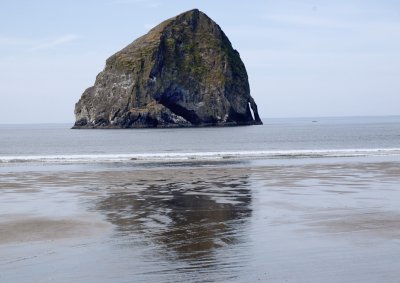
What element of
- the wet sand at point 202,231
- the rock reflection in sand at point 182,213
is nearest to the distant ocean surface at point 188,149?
the rock reflection in sand at point 182,213

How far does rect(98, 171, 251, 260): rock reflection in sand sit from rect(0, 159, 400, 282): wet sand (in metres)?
0.03

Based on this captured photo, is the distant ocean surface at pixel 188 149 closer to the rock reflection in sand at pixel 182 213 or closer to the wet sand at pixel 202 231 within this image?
the rock reflection in sand at pixel 182 213

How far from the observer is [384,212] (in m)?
17.8

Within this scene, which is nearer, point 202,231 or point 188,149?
point 202,231

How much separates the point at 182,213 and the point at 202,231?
342 cm

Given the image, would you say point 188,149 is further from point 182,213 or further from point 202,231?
point 202,231

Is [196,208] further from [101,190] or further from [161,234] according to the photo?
[101,190]

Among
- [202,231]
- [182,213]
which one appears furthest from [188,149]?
[202,231]

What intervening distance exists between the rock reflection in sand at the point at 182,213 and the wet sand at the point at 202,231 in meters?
0.03

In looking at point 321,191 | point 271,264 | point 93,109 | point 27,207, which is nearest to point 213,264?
point 271,264

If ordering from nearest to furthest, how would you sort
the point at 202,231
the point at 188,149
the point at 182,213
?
the point at 202,231 < the point at 182,213 < the point at 188,149

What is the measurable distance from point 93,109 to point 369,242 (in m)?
191

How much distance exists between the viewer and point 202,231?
48.8ft

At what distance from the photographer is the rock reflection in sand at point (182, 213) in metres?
13.5
